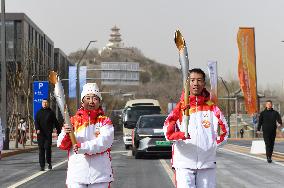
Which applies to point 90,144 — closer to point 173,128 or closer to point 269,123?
point 173,128

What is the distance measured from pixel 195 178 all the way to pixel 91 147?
1033 mm

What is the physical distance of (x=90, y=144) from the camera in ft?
21.9

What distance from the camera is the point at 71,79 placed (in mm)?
59688

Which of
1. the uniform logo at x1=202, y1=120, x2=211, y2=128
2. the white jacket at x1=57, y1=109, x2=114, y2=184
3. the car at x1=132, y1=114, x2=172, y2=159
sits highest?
the uniform logo at x1=202, y1=120, x2=211, y2=128

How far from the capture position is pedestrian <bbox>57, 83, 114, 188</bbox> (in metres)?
6.71

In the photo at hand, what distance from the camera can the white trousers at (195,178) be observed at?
681 cm

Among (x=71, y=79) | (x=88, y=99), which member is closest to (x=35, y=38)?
(x=71, y=79)

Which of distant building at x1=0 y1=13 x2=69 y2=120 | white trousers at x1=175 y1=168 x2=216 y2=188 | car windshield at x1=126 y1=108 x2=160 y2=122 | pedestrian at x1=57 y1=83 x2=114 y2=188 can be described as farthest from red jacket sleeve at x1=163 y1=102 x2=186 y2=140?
distant building at x1=0 y1=13 x2=69 y2=120

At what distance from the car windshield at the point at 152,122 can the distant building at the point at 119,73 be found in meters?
79.6

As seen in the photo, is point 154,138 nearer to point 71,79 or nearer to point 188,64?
point 188,64

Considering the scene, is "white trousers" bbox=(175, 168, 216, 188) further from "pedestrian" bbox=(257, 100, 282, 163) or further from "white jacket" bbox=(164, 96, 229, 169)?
"pedestrian" bbox=(257, 100, 282, 163)

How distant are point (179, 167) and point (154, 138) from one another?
54.8ft

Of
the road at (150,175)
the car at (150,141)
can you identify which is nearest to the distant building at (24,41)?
the car at (150,141)

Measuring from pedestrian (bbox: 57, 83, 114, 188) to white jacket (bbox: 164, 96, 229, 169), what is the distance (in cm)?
60
